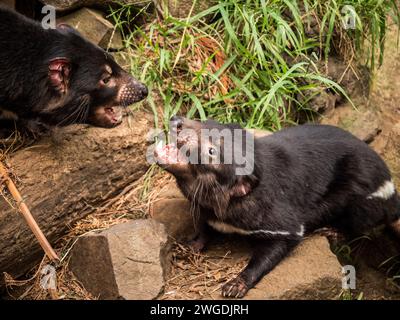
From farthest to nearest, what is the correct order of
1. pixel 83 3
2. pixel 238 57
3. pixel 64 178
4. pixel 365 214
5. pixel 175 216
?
pixel 238 57, pixel 83 3, pixel 365 214, pixel 175 216, pixel 64 178

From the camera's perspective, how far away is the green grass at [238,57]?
4152 mm

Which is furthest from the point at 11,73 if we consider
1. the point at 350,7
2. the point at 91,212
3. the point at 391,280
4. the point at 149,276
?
the point at 391,280

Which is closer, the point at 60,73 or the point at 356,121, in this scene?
the point at 60,73

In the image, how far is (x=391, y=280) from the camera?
4141mm

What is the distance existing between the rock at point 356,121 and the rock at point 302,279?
1.49 meters

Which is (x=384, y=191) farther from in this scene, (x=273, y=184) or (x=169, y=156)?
(x=169, y=156)

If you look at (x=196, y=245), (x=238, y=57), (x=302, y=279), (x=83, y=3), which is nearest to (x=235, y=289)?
(x=302, y=279)

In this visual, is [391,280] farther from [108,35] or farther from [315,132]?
[108,35]

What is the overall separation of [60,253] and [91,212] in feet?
1.10

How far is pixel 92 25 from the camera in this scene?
4102 mm

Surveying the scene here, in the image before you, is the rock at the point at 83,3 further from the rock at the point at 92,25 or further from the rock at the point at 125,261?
the rock at the point at 125,261

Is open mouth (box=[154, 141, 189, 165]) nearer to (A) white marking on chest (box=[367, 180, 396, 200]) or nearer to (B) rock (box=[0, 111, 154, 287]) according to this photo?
(B) rock (box=[0, 111, 154, 287])

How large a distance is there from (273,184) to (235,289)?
63 cm

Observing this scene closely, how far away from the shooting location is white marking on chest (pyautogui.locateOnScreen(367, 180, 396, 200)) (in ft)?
12.0
